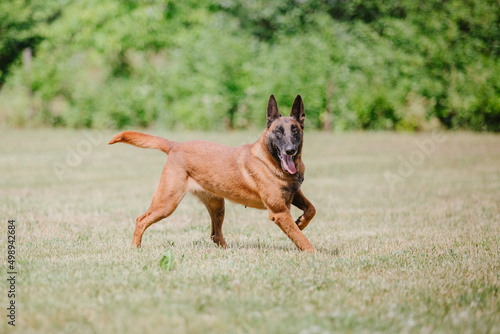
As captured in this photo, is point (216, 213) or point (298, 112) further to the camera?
point (216, 213)

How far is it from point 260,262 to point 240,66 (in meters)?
16.8

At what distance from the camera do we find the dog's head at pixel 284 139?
15.9ft

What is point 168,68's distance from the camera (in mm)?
21531

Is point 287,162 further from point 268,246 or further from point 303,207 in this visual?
point 268,246

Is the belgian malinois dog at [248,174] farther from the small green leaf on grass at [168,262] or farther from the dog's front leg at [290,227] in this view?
the small green leaf on grass at [168,262]

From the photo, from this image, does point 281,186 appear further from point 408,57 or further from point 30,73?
point 30,73

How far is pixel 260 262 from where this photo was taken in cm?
465

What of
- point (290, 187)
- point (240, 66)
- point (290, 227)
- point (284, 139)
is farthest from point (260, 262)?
point (240, 66)

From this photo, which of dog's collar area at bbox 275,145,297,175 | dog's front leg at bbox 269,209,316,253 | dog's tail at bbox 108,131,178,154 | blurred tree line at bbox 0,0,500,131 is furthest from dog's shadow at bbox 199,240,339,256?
blurred tree line at bbox 0,0,500,131

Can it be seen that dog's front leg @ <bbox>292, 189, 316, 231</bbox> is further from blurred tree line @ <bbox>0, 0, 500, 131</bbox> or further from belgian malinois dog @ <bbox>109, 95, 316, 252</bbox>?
blurred tree line @ <bbox>0, 0, 500, 131</bbox>

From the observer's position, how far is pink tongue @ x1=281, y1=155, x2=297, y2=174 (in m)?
4.91

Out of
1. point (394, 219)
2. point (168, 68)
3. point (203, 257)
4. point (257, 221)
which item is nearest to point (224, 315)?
point (203, 257)

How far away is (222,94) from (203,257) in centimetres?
1609

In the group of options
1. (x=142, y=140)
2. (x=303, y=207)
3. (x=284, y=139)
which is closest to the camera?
(x=284, y=139)
